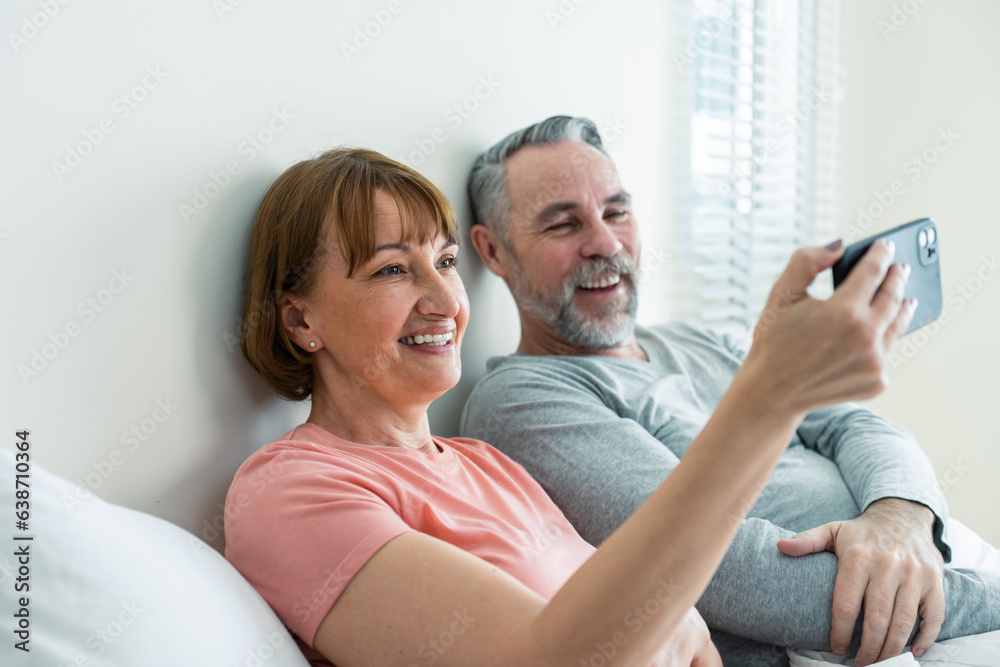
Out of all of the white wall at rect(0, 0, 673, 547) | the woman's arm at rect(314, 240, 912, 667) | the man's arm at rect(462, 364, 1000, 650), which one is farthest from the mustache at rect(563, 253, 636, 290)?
the woman's arm at rect(314, 240, 912, 667)

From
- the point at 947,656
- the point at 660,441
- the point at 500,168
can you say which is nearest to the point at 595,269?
the point at 500,168

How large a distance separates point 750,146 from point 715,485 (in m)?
2.40

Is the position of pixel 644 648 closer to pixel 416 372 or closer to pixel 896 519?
pixel 416 372

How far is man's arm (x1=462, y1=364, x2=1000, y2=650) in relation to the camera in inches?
45.5

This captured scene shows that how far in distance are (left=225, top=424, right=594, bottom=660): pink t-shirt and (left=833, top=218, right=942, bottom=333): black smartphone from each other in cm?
59

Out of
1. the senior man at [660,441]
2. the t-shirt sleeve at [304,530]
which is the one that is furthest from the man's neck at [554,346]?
the t-shirt sleeve at [304,530]

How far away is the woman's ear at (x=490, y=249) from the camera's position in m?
1.71

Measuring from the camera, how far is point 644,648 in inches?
27.8

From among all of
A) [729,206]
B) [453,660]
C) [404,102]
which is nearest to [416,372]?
[453,660]

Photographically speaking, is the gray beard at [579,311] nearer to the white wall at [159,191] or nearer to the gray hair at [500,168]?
the gray hair at [500,168]

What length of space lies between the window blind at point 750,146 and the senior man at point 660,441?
77 centimetres

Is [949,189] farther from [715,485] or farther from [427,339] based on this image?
[715,485]

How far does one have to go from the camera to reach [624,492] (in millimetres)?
1240

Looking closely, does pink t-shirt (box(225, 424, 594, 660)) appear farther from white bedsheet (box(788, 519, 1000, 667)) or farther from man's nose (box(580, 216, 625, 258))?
man's nose (box(580, 216, 625, 258))
